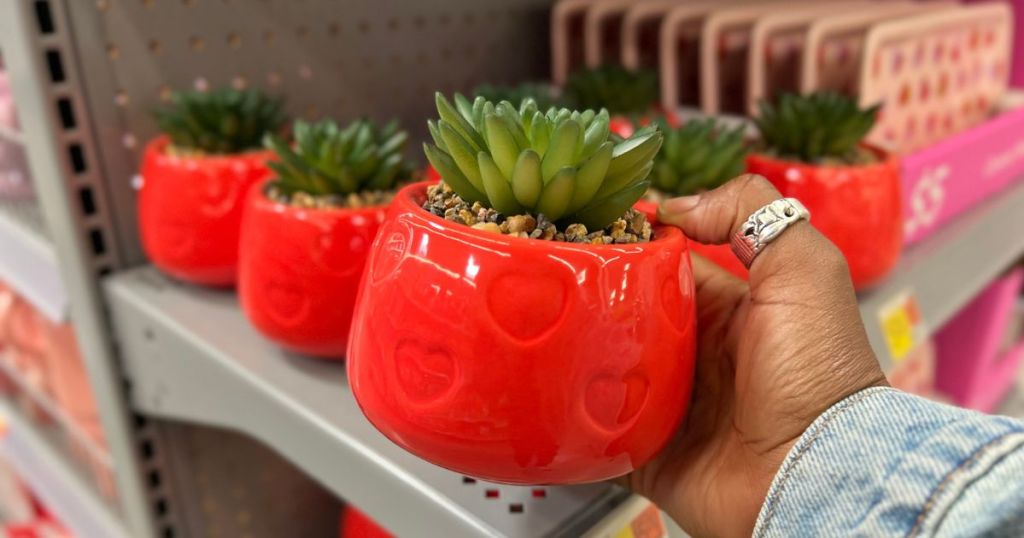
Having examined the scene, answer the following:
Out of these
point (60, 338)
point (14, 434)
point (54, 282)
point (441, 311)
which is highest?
point (441, 311)

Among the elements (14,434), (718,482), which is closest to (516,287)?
(718,482)

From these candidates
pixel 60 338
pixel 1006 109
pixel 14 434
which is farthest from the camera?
pixel 14 434

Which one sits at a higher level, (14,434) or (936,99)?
(936,99)

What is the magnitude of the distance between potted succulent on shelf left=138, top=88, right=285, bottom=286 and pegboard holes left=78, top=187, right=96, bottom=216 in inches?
2.0

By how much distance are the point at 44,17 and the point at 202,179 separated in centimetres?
21

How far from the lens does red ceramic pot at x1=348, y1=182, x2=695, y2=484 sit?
36 cm

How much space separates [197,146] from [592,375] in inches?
20.0

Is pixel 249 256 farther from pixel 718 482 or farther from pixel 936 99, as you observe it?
pixel 936 99

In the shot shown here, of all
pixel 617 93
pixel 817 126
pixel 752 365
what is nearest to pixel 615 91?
pixel 617 93

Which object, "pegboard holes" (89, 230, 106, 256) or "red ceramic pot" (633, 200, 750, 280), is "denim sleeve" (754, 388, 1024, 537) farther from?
"pegboard holes" (89, 230, 106, 256)

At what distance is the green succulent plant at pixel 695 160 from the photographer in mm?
601

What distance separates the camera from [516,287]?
0.35 meters

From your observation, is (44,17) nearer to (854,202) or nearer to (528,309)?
(528,309)

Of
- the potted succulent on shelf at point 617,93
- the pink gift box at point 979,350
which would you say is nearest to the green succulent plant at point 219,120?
the potted succulent on shelf at point 617,93
